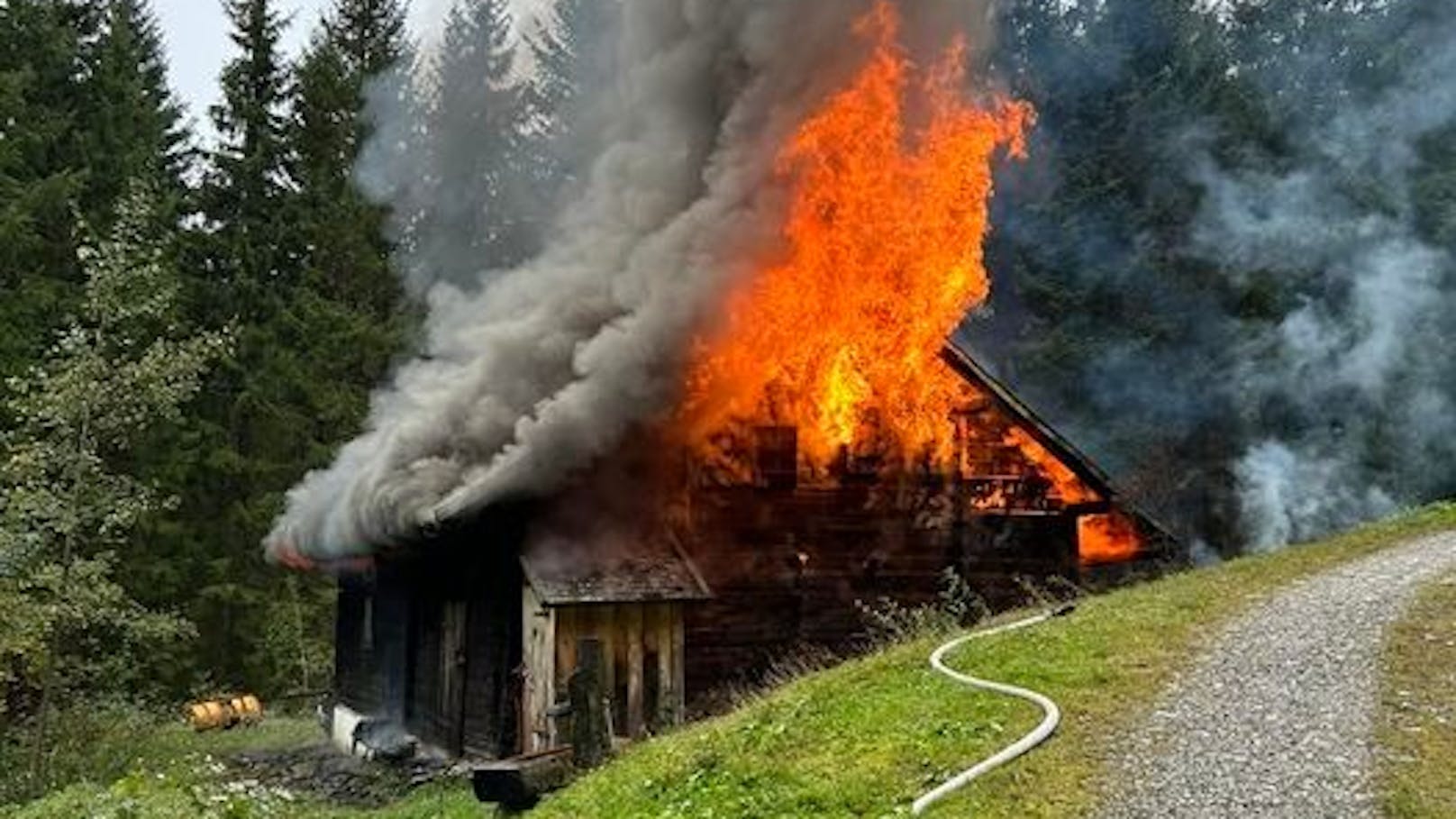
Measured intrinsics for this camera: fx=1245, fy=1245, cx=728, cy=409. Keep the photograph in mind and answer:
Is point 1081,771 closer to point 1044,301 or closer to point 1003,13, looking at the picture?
point 1044,301

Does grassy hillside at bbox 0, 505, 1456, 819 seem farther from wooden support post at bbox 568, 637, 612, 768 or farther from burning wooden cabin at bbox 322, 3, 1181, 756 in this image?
burning wooden cabin at bbox 322, 3, 1181, 756

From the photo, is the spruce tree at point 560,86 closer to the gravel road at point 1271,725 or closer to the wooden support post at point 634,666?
the wooden support post at point 634,666

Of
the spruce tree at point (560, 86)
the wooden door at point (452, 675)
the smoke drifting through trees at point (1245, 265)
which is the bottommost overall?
the wooden door at point (452, 675)

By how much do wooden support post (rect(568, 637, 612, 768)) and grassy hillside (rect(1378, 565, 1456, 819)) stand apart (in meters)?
7.55

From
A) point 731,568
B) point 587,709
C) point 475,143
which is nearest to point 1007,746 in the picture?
point 587,709

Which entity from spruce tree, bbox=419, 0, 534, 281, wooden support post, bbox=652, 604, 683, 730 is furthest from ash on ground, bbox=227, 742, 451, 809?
spruce tree, bbox=419, 0, 534, 281

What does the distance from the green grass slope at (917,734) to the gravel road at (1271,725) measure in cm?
31

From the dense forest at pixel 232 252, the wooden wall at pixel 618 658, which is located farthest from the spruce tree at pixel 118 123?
the wooden wall at pixel 618 658

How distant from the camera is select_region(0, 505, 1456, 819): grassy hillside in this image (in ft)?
28.4

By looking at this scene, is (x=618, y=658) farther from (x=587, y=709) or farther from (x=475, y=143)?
(x=475, y=143)

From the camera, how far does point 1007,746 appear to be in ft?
30.2

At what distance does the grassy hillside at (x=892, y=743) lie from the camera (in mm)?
8648

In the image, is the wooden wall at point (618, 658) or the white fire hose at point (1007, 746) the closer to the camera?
the white fire hose at point (1007, 746)

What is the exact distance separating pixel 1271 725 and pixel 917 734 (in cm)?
269
